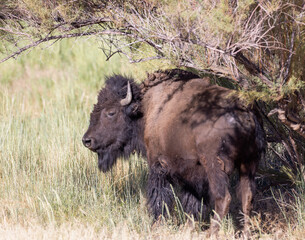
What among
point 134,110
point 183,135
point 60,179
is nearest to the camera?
point 183,135

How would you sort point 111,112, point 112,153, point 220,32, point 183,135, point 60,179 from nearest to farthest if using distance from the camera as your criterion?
point 220,32 < point 183,135 < point 111,112 < point 112,153 < point 60,179

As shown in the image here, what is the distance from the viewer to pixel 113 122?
569 centimetres

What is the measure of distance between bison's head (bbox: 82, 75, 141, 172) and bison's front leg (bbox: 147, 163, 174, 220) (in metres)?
0.62

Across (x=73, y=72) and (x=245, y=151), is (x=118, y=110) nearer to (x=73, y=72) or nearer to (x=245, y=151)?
(x=245, y=151)

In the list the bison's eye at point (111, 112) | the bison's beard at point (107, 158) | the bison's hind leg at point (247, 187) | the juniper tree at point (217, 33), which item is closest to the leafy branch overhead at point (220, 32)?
the juniper tree at point (217, 33)

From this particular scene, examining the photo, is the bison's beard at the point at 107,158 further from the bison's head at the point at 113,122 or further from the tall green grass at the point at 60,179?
the tall green grass at the point at 60,179

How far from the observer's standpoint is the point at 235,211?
6102 millimetres

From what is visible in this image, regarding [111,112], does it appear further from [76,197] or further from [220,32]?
[220,32]

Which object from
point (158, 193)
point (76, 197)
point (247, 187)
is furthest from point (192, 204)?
point (76, 197)

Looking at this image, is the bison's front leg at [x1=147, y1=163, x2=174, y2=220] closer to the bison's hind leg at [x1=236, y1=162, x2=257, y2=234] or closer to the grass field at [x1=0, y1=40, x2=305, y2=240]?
the grass field at [x1=0, y1=40, x2=305, y2=240]

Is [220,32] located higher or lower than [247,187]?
higher

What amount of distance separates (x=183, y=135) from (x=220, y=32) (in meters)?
1.12

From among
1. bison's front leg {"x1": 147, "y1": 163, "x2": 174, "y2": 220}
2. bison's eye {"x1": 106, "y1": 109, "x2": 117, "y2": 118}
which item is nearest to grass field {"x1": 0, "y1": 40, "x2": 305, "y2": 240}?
bison's front leg {"x1": 147, "y1": 163, "x2": 174, "y2": 220}

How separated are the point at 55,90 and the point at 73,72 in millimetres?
1146
